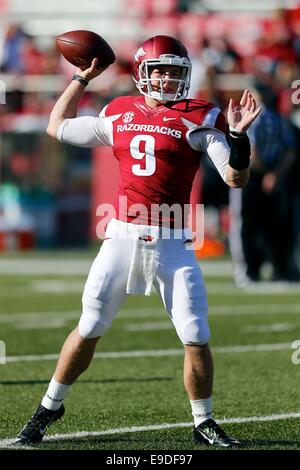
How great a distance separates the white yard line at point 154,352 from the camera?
24.0 feet

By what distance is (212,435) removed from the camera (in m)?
4.83

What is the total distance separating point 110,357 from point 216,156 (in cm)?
279

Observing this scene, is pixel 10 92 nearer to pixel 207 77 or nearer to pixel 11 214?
pixel 11 214

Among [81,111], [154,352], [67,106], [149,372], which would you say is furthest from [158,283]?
[81,111]

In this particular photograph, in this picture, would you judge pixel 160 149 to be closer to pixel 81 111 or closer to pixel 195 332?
pixel 195 332

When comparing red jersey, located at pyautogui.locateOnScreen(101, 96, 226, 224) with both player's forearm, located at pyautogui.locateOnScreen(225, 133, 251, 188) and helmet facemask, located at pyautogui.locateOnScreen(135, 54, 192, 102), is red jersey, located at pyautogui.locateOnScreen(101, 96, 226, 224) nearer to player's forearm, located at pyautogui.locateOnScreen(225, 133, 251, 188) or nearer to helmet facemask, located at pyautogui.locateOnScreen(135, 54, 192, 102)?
helmet facemask, located at pyautogui.locateOnScreen(135, 54, 192, 102)

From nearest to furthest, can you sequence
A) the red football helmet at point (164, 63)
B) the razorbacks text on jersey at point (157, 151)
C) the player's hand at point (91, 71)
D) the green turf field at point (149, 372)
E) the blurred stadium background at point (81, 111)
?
Answer: the razorbacks text on jersey at point (157, 151), the red football helmet at point (164, 63), the green turf field at point (149, 372), the player's hand at point (91, 71), the blurred stadium background at point (81, 111)

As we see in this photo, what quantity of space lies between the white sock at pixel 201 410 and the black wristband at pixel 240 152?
0.98 meters

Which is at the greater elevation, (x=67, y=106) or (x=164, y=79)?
(x=164, y=79)

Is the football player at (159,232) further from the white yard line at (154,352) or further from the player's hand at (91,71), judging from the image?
the white yard line at (154,352)

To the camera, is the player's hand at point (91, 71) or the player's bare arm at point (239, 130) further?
the player's hand at point (91, 71)

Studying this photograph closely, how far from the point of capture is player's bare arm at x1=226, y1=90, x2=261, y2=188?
4.71m

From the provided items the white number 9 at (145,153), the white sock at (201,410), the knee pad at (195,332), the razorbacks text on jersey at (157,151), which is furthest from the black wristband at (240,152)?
the white sock at (201,410)

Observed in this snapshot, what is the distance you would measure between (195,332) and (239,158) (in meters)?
0.73
